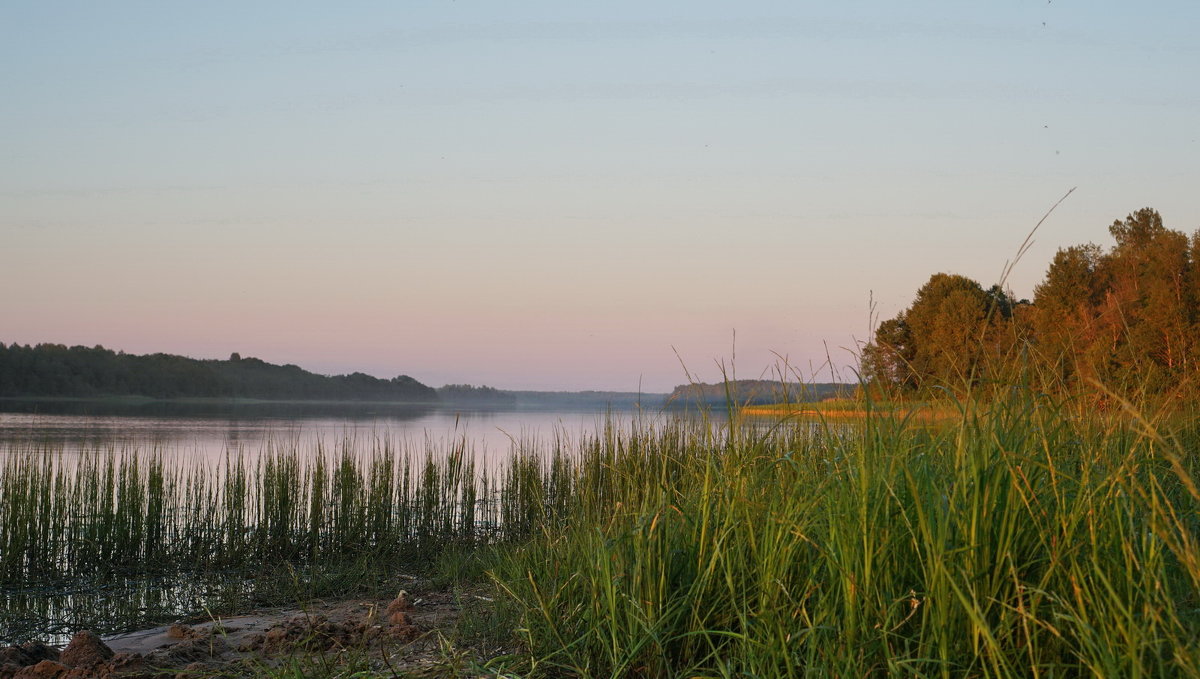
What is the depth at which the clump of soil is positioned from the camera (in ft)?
11.0

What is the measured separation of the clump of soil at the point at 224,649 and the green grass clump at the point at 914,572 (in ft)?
2.09

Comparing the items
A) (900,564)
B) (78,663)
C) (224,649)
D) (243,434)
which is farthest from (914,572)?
(243,434)

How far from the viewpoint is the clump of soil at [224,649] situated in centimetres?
336

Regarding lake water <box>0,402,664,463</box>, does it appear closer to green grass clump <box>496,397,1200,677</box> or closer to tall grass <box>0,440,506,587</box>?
tall grass <box>0,440,506,587</box>

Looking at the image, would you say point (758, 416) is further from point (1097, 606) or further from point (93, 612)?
point (93, 612)

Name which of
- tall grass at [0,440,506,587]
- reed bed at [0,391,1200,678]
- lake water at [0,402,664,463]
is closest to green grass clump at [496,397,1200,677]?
reed bed at [0,391,1200,678]

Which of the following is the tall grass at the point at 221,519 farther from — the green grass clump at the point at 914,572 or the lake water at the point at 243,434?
the green grass clump at the point at 914,572

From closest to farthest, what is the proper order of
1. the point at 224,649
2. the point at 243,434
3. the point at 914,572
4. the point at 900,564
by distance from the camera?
the point at 914,572 < the point at 900,564 < the point at 224,649 < the point at 243,434

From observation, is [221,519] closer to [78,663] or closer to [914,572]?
[78,663]

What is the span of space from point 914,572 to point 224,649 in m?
3.00

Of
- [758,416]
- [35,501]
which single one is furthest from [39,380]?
[758,416]

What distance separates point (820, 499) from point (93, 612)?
5284mm

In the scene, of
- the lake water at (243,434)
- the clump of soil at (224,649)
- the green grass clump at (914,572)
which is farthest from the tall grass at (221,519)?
the green grass clump at (914,572)

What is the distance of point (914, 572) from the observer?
2277mm
